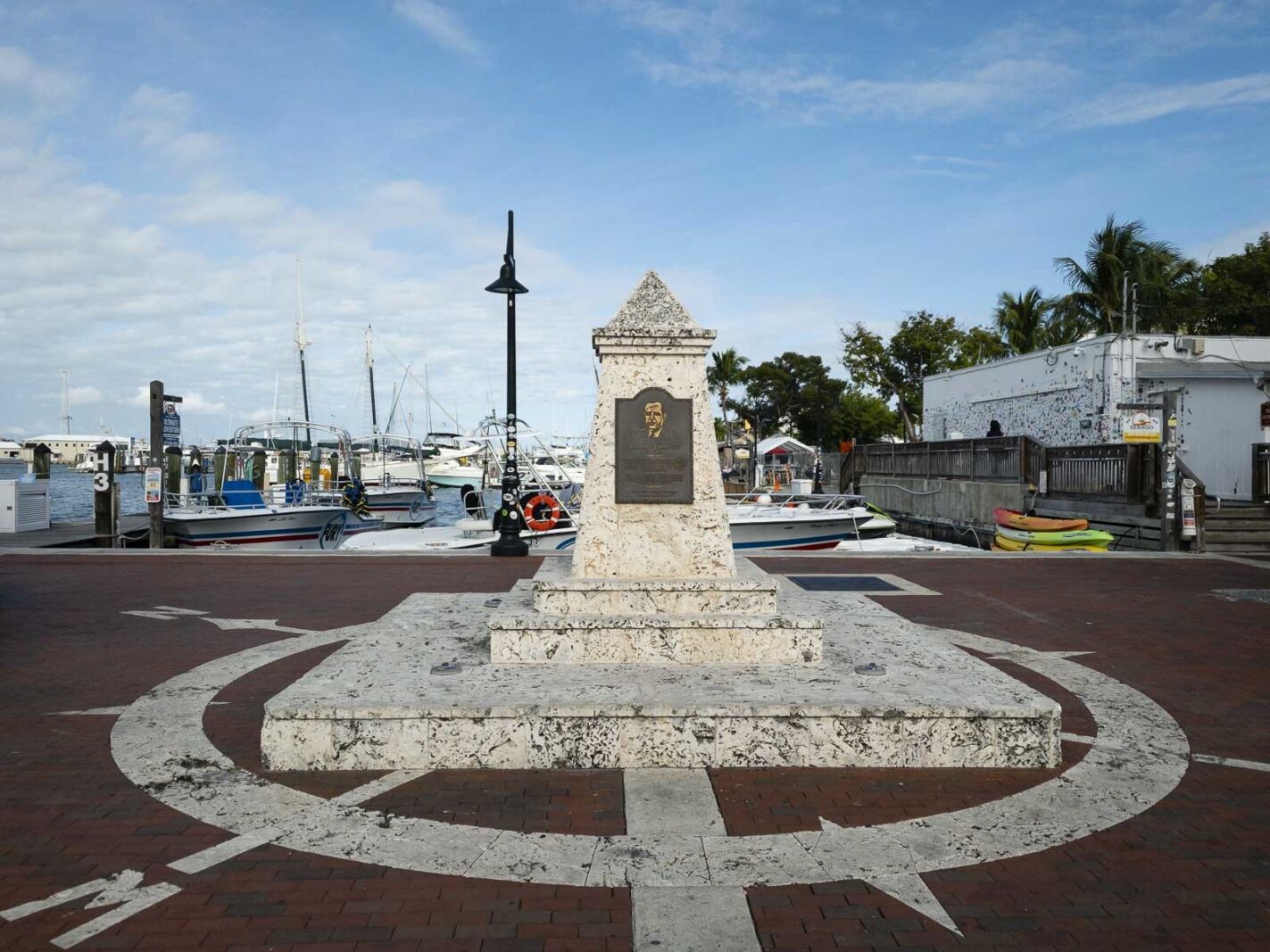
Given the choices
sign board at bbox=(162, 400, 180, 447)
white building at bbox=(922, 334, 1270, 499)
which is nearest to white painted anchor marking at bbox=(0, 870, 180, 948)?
sign board at bbox=(162, 400, 180, 447)

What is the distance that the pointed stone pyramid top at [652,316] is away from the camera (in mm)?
6457

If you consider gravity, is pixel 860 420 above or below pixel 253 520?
above

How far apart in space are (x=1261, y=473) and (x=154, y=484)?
2303cm

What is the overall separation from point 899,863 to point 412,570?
1077 cm

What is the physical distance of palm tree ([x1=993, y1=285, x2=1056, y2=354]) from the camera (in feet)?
168

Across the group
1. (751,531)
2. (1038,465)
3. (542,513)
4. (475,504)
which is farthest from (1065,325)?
(542,513)

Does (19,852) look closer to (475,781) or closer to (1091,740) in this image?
(475,781)

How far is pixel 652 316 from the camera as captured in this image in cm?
653

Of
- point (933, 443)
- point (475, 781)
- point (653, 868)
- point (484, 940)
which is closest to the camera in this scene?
point (484, 940)

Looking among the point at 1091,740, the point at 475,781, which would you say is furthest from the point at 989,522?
the point at 475,781

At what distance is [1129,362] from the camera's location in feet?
79.7

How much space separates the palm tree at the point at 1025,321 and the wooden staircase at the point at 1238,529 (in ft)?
111

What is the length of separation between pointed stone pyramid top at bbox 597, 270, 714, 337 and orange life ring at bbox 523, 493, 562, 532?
11.5 metres

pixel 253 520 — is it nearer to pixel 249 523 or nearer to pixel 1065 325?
pixel 249 523
